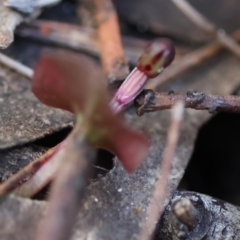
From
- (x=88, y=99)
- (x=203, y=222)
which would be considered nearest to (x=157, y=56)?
(x=88, y=99)

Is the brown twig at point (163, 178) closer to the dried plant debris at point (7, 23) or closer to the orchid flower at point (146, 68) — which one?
the orchid flower at point (146, 68)

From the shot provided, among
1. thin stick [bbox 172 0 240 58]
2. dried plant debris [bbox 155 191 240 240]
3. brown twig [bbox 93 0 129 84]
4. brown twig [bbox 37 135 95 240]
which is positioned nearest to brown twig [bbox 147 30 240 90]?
thin stick [bbox 172 0 240 58]

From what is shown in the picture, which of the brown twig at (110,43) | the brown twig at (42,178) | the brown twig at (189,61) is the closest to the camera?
the brown twig at (42,178)

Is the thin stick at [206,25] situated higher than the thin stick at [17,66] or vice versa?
the thin stick at [206,25]

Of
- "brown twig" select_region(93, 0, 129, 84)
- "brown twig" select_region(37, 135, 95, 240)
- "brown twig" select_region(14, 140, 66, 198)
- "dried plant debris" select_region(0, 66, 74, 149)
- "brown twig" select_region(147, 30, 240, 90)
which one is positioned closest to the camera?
"brown twig" select_region(37, 135, 95, 240)

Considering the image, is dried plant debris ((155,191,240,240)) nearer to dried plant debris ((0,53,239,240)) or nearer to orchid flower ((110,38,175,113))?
dried plant debris ((0,53,239,240))

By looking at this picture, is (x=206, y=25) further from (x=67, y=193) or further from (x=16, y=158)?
(x=67, y=193)

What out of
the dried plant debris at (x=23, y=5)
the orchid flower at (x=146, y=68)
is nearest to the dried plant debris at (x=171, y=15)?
the dried plant debris at (x=23, y=5)
